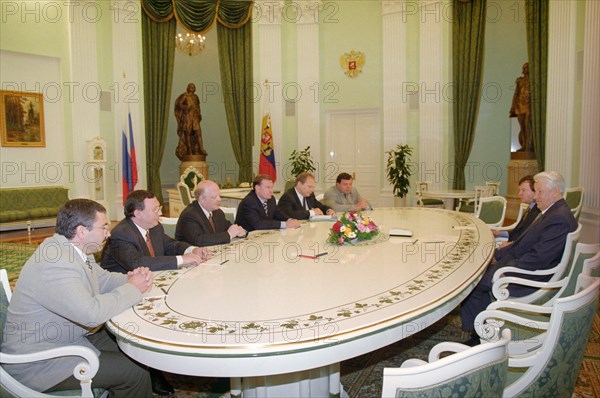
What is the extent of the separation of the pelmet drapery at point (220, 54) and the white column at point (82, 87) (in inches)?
44.5

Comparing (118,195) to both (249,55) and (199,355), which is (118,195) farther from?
(199,355)

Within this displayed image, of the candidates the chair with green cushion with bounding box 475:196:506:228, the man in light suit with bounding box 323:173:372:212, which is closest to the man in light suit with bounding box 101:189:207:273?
the man in light suit with bounding box 323:173:372:212

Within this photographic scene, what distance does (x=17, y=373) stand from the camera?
204cm

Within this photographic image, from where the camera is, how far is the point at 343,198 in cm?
610

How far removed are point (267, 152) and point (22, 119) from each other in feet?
16.3

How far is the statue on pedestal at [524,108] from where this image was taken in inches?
389

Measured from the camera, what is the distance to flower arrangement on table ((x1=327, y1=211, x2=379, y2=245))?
3.60 meters

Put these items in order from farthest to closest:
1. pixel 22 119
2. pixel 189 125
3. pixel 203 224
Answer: pixel 189 125, pixel 22 119, pixel 203 224

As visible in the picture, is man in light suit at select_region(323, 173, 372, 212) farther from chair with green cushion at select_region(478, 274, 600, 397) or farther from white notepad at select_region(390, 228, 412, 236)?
chair with green cushion at select_region(478, 274, 600, 397)

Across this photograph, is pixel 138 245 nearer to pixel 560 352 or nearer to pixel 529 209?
pixel 560 352

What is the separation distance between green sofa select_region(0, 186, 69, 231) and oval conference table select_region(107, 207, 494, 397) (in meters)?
6.81

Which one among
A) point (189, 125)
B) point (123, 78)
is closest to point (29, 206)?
point (123, 78)

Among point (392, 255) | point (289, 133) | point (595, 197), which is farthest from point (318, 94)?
point (392, 255)

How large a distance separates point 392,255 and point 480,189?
6271mm
